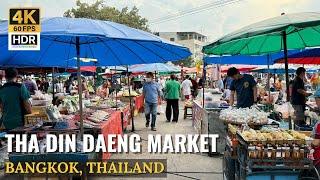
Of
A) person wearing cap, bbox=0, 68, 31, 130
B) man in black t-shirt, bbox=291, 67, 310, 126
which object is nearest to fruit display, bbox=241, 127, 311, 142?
person wearing cap, bbox=0, 68, 31, 130

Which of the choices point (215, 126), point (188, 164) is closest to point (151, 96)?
point (215, 126)

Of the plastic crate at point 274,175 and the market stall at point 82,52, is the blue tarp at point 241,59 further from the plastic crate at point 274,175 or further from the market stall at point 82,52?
the plastic crate at point 274,175

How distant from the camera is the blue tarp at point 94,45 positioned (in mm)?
5027

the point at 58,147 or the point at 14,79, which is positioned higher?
the point at 14,79

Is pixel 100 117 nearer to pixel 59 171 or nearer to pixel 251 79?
pixel 59 171

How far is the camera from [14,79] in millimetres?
7590

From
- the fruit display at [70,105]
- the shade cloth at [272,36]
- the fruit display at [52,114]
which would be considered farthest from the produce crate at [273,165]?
the fruit display at [70,105]

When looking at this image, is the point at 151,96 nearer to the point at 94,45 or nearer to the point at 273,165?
the point at 94,45

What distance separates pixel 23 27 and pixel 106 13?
39294mm

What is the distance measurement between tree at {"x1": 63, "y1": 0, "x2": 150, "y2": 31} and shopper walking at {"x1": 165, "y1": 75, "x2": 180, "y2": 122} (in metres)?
28.7

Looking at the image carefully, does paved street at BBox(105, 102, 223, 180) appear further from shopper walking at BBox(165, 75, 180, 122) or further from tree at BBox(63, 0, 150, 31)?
tree at BBox(63, 0, 150, 31)

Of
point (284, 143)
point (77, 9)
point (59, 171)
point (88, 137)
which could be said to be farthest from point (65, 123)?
point (77, 9)

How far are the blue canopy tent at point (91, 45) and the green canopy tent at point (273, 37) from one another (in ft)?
2.86

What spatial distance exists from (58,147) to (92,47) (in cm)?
284
